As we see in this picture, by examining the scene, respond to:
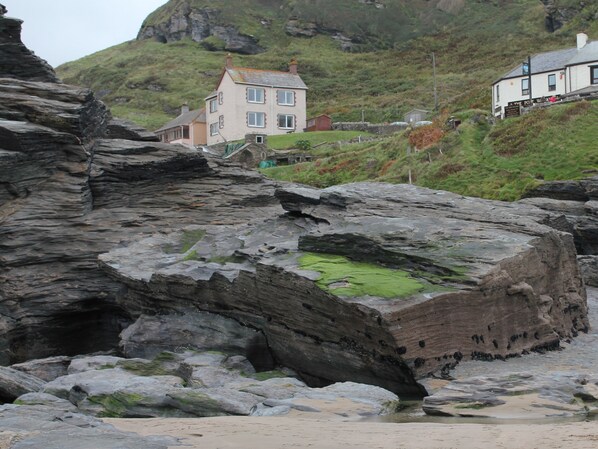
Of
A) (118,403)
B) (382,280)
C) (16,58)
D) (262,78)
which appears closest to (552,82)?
(262,78)

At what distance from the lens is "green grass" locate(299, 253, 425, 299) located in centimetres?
2039

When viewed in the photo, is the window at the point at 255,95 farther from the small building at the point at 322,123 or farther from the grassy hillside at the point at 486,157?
the grassy hillside at the point at 486,157

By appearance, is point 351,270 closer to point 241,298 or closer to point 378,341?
point 378,341

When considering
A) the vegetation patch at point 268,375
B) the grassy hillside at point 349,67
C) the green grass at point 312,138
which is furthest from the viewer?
the grassy hillside at point 349,67

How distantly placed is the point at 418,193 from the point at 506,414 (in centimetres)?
1550

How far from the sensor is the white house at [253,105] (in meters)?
101

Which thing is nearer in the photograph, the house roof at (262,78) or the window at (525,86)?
the window at (525,86)

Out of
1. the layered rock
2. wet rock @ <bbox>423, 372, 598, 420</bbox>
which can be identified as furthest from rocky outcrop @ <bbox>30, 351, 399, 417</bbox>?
the layered rock

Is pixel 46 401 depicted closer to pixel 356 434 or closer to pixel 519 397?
pixel 356 434

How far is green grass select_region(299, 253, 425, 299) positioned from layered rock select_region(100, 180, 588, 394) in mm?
86

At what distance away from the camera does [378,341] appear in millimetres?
19938

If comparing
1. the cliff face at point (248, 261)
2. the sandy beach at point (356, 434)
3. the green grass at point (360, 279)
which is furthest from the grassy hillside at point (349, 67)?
the sandy beach at point (356, 434)

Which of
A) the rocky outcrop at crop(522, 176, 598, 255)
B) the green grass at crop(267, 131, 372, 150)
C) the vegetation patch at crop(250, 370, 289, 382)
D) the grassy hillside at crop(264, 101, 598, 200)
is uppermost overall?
the green grass at crop(267, 131, 372, 150)

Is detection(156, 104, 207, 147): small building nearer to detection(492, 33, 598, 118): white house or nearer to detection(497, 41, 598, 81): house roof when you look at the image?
detection(492, 33, 598, 118): white house
